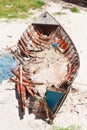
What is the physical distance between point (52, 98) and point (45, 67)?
4572mm

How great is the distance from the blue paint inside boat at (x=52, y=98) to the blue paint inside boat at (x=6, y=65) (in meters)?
3.98

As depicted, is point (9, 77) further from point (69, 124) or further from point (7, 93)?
point (69, 124)

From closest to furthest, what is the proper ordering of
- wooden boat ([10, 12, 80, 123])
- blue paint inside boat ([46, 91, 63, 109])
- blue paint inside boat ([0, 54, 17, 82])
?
blue paint inside boat ([46, 91, 63, 109])
wooden boat ([10, 12, 80, 123])
blue paint inside boat ([0, 54, 17, 82])

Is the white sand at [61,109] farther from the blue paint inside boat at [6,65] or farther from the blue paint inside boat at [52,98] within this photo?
the blue paint inside boat at [52,98]

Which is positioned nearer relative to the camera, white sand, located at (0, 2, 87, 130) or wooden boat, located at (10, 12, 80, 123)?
white sand, located at (0, 2, 87, 130)

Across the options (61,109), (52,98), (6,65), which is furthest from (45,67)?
(52,98)

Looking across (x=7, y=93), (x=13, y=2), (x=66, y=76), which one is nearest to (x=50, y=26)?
(x=66, y=76)

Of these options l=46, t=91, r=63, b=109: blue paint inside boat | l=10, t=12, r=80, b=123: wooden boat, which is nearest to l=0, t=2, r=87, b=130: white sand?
l=10, t=12, r=80, b=123: wooden boat

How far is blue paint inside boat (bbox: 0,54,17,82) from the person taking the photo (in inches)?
839

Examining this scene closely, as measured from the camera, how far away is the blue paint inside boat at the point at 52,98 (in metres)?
17.9

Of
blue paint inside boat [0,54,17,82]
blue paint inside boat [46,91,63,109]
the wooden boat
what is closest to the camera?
blue paint inside boat [46,91,63,109]

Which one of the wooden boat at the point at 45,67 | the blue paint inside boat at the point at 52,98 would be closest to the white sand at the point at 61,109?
the wooden boat at the point at 45,67

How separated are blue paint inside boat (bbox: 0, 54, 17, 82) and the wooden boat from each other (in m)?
0.40

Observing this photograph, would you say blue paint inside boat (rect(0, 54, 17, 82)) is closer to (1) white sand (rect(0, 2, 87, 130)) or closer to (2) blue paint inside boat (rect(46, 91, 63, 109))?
(1) white sand (rect(0, 2, 87, 130))
